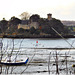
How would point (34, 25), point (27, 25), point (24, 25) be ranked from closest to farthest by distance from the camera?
point (34, 25)
point (24, 25)
point (27, 25)

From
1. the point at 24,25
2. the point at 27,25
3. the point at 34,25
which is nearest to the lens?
the point at 34,25

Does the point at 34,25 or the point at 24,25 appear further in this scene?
the point at 24,25

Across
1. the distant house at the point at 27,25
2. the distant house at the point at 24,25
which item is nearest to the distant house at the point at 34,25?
the distant house at the point at 27,25

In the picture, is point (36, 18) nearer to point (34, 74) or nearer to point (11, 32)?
point (11, 32)

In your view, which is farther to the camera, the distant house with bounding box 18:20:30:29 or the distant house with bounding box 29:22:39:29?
the distant house with bounding box 18:20:30:29

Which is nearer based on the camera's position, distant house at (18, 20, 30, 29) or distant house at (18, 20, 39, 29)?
distant house at (18, 20, 39, 29)

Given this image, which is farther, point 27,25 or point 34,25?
point 27,25

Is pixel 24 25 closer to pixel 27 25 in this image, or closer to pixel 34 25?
pixel 27 25

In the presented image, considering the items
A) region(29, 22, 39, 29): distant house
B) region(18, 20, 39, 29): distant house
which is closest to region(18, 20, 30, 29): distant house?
region(18, 20, 39, 29): distant house

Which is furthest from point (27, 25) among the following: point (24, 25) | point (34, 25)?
point (34, 25)

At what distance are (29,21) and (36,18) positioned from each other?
159 inches

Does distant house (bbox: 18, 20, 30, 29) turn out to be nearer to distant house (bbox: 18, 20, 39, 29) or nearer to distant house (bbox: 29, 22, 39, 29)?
distant house (bbox: 18, 20, 39, 29)

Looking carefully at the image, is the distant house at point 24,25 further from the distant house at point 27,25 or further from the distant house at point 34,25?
the distant house at point 34,25

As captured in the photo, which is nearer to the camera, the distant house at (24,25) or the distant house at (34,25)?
the distant house at (34,25)
